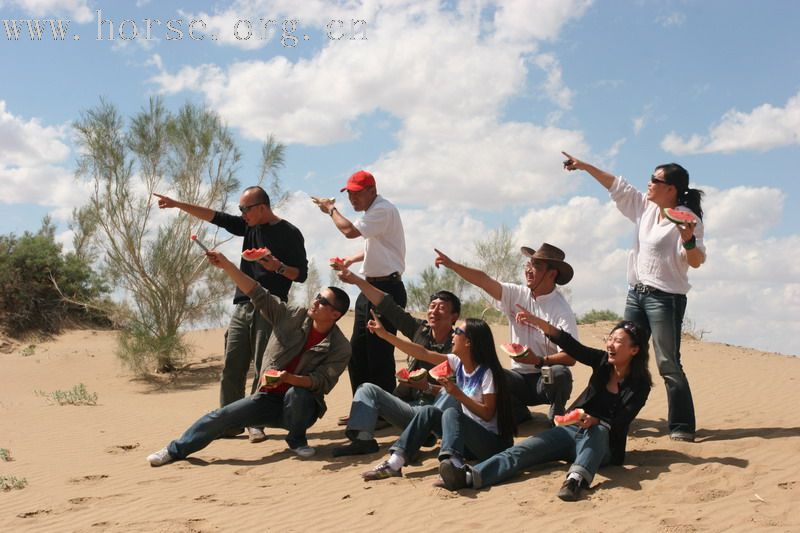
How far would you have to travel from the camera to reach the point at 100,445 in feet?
26.4

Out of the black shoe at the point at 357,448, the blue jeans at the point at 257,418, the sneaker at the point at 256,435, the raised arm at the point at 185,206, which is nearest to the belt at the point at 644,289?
the black shoe at the point at 357,448

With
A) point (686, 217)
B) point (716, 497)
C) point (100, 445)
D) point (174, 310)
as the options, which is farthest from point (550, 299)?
point (174, 310)

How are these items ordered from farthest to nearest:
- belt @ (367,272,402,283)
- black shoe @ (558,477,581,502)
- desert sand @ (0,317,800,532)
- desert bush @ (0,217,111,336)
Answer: desert bush @ (0,217,111,336) → belt @ (367,272,402,283) → black shoe @ (558,477,581,502) → desert sand @ (0,317,800,532)

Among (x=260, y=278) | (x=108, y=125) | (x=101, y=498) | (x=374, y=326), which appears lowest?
(x=101, y=498)

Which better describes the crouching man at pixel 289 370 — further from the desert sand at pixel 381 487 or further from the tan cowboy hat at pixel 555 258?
the tan cowboy hat at pixel 555 258

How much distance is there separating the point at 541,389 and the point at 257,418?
91.2 inches

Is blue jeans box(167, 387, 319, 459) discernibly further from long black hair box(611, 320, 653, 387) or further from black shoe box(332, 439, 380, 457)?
long black hair box(611, 320, 653, 387)

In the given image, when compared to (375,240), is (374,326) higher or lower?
lower

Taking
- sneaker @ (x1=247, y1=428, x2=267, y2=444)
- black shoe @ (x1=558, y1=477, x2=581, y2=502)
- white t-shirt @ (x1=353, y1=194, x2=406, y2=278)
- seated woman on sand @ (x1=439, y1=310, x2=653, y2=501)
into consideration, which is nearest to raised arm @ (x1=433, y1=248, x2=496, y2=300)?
white t-shirt @ (x1=353, y1=194, x2=406, y2=278)

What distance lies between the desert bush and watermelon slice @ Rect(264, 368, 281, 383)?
14654 mm

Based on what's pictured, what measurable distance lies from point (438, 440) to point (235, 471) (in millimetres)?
1655

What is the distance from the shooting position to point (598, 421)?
5113 millimetres

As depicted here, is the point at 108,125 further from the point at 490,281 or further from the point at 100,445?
the point at 490,281

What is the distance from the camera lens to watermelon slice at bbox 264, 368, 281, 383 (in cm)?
616
